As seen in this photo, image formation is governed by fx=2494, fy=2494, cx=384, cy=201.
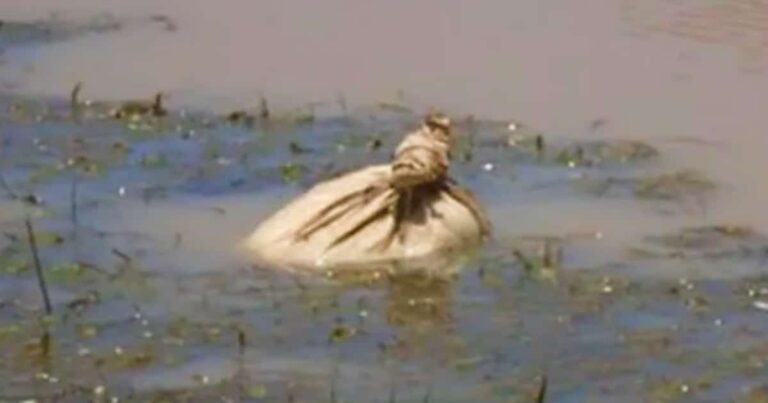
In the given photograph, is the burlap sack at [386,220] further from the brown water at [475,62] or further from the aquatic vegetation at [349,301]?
the brown water at [475,62]

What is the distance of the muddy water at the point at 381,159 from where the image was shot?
20.8 feet

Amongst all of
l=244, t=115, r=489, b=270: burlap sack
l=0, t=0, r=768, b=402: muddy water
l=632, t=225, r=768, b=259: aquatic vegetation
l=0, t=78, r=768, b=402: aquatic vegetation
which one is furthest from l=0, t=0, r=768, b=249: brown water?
l=244, t=115, r=489, b=270: burlap sack

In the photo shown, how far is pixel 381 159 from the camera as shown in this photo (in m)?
8.66

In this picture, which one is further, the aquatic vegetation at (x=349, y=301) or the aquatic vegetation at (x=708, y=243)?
the aquatic vegetation at (x=708, y=243)

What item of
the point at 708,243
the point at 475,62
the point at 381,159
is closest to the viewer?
the point at 708,243

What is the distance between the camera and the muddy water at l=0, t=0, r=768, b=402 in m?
6.35

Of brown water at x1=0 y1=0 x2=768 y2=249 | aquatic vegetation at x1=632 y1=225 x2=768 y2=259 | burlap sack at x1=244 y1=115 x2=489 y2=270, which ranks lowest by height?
brown water at x1=0 y1=0 x2=768 y2=249

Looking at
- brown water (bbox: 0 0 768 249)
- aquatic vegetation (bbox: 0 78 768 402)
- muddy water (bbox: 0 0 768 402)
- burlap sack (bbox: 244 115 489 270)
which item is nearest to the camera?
aquatic vegetation (bbox: 0 78 768 402)

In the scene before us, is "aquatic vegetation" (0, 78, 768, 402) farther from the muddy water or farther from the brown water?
the brown water

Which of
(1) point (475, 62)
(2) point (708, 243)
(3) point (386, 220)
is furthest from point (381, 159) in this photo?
(1) point (475, 62)

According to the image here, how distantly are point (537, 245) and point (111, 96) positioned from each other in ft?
8.68

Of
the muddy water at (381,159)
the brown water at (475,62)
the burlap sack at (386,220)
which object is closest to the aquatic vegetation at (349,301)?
the muddy water at (381,159)

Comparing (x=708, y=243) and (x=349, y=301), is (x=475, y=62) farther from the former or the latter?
(x=349, y=301)

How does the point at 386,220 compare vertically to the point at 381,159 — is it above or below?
above
